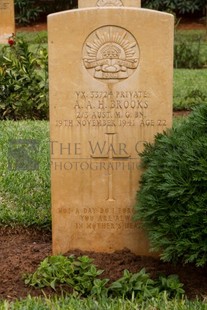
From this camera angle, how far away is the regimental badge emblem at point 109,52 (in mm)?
5047

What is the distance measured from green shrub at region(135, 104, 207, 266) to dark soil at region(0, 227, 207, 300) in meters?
0.20

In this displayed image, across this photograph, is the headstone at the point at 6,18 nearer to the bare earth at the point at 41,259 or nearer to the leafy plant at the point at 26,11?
the leafy plant at the point at 26,11

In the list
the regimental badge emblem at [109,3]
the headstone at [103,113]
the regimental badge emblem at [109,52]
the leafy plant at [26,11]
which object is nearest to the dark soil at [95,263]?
the headstone at [103,113]

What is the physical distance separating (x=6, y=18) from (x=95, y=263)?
14.3 metres

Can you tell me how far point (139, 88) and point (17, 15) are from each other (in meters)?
22.5

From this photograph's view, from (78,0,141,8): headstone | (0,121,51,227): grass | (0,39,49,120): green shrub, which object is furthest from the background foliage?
(0,121,51,227): grass

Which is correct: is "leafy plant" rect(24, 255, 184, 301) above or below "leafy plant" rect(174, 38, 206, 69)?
below

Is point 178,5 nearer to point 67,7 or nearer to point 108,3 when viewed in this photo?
point 67,7

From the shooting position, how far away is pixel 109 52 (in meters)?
5.07

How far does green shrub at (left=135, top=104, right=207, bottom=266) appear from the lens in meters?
4.55

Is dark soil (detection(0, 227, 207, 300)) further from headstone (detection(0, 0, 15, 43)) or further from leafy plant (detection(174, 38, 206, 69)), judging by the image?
headstone (detection(0, 0, 15, 43))

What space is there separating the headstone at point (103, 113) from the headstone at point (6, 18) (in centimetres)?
1386

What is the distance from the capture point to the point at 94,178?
5203 millimetres

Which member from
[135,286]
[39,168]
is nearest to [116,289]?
[135,286]
